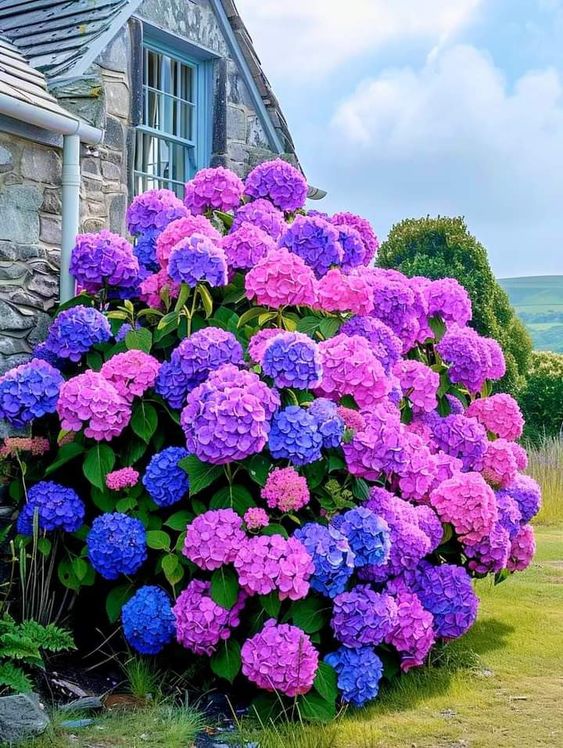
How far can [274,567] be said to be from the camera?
14.9ft

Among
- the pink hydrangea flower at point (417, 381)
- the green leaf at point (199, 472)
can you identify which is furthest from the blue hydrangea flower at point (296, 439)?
the pink hydrangea flower at point (417, 381)

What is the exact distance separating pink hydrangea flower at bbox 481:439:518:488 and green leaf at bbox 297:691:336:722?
1.98 metres

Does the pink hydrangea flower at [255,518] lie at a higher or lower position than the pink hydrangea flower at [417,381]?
lower

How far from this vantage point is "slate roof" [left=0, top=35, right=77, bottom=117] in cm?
584

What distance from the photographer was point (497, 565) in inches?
225

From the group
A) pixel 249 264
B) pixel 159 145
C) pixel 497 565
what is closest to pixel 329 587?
pixel 497 565

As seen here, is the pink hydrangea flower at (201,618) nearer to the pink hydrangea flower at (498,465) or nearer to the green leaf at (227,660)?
the green leaf at (227,660)

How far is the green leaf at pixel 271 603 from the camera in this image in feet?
15.2

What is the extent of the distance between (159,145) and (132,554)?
4906 millimetres

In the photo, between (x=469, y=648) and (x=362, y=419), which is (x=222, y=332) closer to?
(x=362, y=419)

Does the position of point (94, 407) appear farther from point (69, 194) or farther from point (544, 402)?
point (544, 402)

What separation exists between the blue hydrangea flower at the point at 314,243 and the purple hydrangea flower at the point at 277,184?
0.88 meters

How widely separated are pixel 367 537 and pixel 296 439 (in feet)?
2.01

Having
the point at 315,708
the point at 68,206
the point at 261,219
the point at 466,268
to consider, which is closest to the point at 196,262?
the point at 261,219
